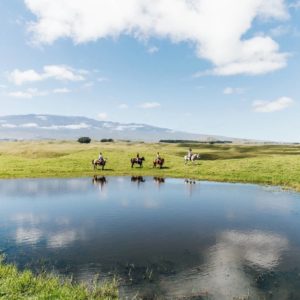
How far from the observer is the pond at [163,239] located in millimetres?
17000

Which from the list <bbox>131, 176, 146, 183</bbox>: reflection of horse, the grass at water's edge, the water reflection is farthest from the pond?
<bbox>131, 176, 146, 183</bbox>: reflection of horse

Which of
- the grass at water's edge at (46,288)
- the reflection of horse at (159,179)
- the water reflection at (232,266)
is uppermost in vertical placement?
the grass at water's edge at (46,288)

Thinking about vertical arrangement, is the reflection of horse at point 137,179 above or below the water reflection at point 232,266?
below

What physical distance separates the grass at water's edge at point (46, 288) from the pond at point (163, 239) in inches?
32.8

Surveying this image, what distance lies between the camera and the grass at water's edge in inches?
573

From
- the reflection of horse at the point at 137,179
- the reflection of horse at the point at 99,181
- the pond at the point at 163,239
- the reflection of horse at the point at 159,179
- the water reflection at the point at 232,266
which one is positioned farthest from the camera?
the reflection of horse at the point at 137,179

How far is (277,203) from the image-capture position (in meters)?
36.5

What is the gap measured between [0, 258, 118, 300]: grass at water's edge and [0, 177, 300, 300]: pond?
0.83 meters

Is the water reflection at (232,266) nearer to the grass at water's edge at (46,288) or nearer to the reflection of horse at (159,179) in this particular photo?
the grass at water's edge at (46,288)

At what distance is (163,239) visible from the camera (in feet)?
78.5

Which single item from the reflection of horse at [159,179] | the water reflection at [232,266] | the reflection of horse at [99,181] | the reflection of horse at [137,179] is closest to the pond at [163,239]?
the water reflection at [232,266]

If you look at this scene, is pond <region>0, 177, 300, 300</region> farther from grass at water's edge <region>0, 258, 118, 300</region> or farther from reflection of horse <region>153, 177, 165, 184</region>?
reflection of horse <region>153, 177, 165, 184</region>

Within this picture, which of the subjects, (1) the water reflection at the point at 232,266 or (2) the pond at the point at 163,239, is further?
(2) the pond at the point at 163,239

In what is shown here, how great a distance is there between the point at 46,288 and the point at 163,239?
991 cm
